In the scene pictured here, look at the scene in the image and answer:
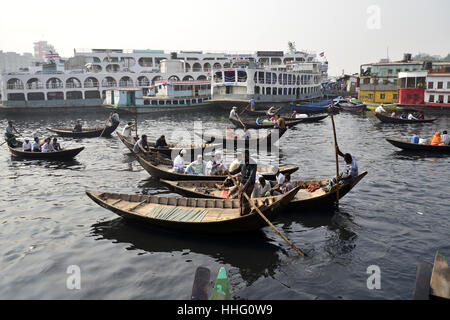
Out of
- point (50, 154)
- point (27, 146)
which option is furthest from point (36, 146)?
point (50, 154)

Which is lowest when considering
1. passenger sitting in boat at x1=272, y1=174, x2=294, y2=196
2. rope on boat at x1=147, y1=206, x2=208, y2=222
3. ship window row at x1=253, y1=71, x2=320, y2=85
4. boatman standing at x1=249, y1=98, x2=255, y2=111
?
rope on boat at x1=147, y1=206, x2=208, y2=222

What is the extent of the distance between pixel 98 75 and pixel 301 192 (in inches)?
2135

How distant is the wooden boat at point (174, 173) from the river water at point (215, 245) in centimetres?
66

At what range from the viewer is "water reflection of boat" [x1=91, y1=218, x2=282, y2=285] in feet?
30.1

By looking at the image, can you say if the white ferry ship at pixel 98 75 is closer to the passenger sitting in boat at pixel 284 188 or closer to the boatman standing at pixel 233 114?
the boatman standing at pixel 233 114

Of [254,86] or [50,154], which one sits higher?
[254,86]

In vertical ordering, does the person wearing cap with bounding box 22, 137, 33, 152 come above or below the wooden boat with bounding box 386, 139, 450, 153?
above

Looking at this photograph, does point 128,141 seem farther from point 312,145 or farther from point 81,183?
point 312,145

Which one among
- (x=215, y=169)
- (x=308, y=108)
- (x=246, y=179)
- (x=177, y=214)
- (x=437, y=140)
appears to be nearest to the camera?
(x=246, y=179)

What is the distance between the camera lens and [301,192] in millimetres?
12734

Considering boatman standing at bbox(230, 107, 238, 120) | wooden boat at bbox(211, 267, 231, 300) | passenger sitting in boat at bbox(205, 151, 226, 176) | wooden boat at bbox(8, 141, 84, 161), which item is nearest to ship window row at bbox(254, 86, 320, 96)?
boatman standing at bbox(230, 107, 238, 120)

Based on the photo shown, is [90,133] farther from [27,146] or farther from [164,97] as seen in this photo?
[164,97]

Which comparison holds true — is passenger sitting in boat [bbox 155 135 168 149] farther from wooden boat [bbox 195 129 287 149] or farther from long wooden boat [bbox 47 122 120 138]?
long wooden boat [bbox 47 122 120 138]

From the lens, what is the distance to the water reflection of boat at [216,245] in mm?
9180
